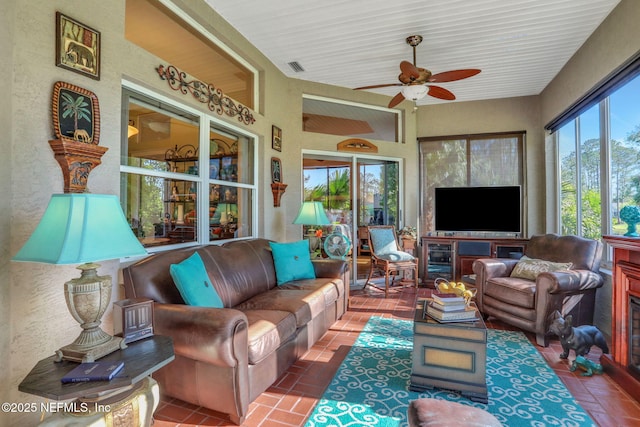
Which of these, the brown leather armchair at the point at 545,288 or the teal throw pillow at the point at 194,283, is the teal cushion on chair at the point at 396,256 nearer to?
the brown leather armchair at the point at 545,288

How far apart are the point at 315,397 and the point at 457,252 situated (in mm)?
3713

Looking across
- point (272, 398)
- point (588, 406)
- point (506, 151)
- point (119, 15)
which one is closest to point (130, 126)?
point (119, 15)

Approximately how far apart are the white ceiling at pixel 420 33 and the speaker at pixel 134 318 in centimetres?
275

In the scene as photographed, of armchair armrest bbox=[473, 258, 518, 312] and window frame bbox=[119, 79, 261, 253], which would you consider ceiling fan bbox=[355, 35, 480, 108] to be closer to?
window frame bbox=[119, 79, 261, 253]

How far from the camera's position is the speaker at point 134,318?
160 centimetres

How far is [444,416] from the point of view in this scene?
1156 millimetres

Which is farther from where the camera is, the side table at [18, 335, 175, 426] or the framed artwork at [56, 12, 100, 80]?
the framed artwork at [56, 12, 100, 80]

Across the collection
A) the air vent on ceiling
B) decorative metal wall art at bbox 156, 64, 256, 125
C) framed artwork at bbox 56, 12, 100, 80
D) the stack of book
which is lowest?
the stack of book

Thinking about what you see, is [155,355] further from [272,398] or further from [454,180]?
[454,180]

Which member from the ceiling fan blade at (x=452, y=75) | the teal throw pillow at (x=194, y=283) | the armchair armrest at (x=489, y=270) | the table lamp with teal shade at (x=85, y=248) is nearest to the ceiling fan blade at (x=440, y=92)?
the ceiling fan blade at (x=452, y=75)

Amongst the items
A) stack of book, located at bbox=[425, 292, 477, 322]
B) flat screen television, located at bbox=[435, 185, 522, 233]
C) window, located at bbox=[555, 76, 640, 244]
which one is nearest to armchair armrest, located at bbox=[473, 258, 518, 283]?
window, located at bbox=[555, 76, 640, 244]

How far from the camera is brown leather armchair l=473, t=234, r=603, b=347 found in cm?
290

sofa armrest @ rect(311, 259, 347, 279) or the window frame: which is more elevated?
the window frame

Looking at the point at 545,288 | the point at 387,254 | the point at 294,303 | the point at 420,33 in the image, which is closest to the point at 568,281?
the point at 545,288
